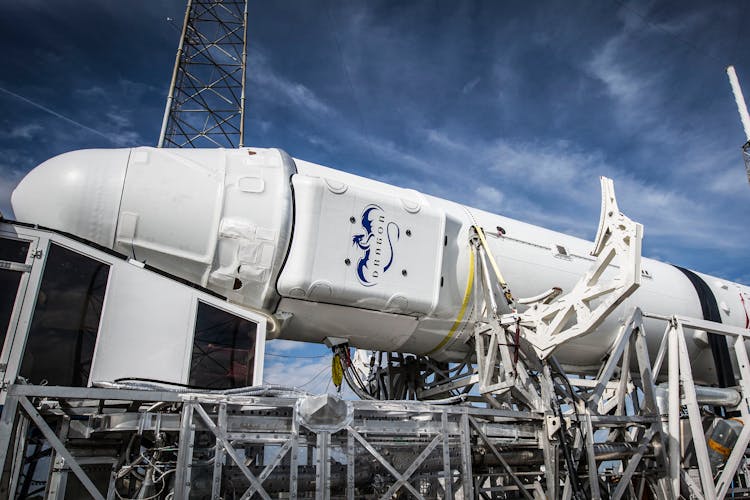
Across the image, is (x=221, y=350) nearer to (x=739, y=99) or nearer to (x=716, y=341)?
(x=716, y=341)

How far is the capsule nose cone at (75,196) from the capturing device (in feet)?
20.4

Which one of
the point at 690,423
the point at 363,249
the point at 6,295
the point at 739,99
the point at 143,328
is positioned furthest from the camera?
the point at 739,99

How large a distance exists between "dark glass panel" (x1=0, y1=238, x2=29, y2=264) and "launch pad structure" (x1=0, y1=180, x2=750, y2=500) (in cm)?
1

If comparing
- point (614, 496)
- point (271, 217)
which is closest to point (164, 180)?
point (271, 217)

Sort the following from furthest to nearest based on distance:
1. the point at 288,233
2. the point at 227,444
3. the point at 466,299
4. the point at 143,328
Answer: the point at 466,299
the point at 288,233
the point at 143,328
the point at 227,444

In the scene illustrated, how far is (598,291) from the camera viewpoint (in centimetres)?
740

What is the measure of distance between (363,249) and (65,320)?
3.57 m

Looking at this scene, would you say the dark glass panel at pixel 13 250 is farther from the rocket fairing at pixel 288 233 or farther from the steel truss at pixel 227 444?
the steel truss at pixel 227 444

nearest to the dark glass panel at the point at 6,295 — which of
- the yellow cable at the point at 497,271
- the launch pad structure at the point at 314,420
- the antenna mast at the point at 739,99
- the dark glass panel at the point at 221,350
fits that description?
the launch pad structure at the point at 314,420

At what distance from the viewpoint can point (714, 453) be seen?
8984 mm

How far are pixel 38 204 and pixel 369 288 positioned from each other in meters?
4.09

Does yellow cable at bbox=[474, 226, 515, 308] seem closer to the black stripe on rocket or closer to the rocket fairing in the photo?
the rocket fairing

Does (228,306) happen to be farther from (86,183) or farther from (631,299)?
(631,299)

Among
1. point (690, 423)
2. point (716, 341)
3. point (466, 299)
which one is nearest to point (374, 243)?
point (466, 299)
